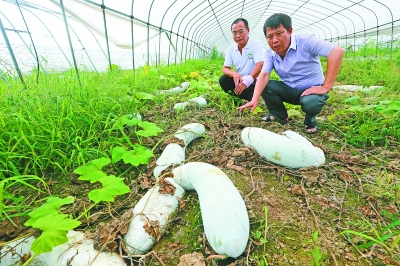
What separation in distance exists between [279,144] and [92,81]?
211 cm

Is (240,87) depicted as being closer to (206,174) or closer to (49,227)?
(206,174)

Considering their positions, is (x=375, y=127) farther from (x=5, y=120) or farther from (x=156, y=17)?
(x=156, y=17)

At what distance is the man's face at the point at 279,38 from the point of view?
2170 millimetres

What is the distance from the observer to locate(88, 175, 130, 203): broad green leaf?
44.7 inches

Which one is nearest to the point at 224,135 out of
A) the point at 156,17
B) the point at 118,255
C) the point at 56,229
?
the point at 118,255

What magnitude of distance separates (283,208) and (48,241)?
3.84ft

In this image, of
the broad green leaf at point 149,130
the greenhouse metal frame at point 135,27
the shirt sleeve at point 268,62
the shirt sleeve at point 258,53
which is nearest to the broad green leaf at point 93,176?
the broad green leaf at point 149,130

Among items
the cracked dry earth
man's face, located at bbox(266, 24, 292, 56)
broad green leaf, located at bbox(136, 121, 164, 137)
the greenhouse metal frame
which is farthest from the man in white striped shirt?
the greenhouse metal frame

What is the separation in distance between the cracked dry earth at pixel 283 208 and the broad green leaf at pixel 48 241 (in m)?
0.18

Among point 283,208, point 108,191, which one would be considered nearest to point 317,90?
point 283,208

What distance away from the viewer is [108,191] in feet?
3.91

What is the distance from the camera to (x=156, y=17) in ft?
20.9

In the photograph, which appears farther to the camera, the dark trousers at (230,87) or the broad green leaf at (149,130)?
the dark trousers at (230,87)

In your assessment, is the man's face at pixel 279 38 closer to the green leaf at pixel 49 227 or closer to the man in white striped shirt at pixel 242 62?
the man in white striped shirt at pixel 242 62
